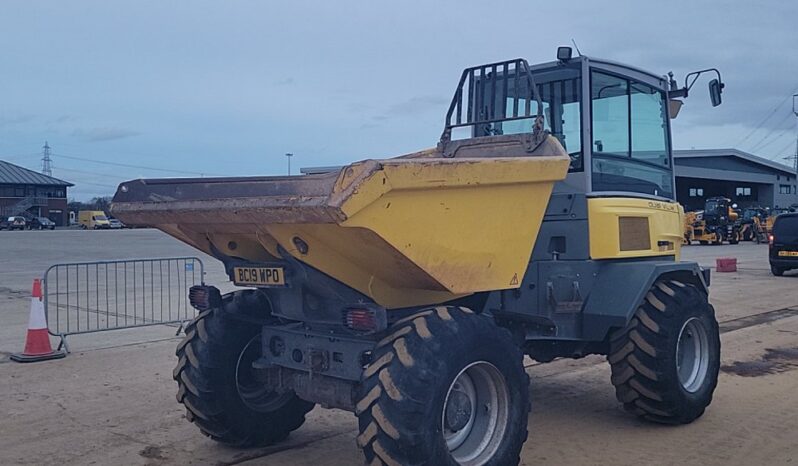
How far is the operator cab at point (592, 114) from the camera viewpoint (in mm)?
6172

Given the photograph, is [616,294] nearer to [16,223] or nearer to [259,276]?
[259,276]

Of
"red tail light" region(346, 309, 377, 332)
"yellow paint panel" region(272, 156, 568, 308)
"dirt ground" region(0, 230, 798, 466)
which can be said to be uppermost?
"yellow paint panel" region(272, 156, 568, 308)

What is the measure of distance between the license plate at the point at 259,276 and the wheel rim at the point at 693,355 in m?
3.50

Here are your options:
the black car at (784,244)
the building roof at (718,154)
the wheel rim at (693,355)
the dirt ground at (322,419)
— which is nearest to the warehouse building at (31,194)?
the building roof at (718,154)

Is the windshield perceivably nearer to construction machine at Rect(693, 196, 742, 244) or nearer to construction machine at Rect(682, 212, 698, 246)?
construction machine at Rect(682, 212, 698, 246)

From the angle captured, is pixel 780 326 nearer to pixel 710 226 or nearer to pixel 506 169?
pixel 506 169

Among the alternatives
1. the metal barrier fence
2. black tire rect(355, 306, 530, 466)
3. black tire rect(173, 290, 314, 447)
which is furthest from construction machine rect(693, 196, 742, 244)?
black tire rect(355, 306, 530, 466)

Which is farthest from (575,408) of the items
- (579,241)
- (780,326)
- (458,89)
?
(780,326)

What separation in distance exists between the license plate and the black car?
18.4m

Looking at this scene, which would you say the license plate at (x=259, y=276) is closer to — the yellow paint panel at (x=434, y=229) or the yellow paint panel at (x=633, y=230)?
the yellow paint panel at (x=434, y=229)

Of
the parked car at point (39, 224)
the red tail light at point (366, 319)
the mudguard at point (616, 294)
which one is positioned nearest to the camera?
the red tail light at point (366, 319)

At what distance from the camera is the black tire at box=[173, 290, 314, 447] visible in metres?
5.32

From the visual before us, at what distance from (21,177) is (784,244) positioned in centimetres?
7995

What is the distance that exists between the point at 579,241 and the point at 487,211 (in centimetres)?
162
